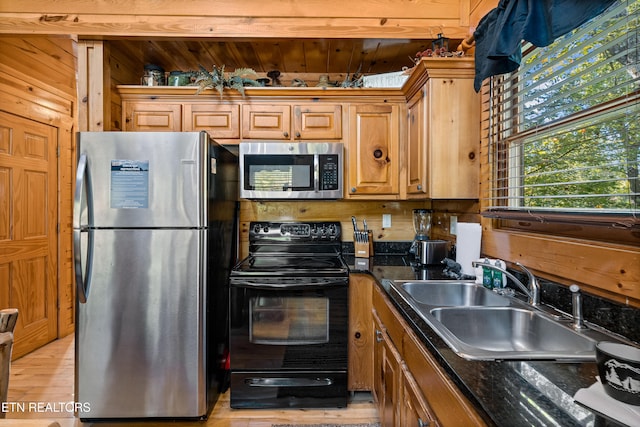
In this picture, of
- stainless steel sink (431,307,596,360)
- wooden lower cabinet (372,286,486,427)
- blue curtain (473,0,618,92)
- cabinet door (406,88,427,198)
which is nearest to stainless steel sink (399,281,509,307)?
wooden lower cabinet (372,286,486,427)

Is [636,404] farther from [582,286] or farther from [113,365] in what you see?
[113,365]

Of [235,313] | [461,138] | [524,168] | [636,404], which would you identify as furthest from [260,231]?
[636,404]

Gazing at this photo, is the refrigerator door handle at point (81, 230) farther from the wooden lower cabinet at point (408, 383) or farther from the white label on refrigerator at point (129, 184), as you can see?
the wooden lower cabinet at point (408, 383)

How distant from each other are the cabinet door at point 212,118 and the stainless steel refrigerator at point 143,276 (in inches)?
22.7

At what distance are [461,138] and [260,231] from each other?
1565 mm

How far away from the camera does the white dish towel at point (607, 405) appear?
0.64 meters

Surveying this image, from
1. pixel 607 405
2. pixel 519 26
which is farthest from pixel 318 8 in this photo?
pixel 607 405

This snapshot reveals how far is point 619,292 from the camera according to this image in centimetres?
105

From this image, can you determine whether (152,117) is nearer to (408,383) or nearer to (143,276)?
(143,276)

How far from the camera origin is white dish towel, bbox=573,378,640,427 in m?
0.64

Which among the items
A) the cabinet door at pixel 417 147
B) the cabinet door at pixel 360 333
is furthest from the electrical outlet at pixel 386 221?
the cabinet door at pixel 360 333

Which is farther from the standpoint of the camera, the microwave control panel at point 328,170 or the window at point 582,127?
the microwave control panel at point 328,170

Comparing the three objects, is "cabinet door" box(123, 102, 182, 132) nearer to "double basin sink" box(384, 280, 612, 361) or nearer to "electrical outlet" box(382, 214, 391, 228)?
"electrical outlet" box(382, 214, 391, 228)

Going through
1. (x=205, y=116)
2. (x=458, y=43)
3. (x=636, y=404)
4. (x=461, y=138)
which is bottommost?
(x=636, y=404)
